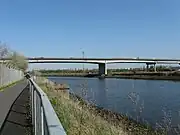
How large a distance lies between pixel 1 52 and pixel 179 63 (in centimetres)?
6916

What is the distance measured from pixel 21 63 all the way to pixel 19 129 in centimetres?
10376

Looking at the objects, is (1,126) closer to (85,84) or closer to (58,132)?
(85,84)

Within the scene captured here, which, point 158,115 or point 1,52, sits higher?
point 1,52

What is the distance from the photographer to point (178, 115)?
20.7 metres

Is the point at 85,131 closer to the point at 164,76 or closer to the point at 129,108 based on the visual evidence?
the point at 129,108

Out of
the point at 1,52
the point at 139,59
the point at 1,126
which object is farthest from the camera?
the point at 139,59

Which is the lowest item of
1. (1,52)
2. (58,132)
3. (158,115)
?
(158,115)

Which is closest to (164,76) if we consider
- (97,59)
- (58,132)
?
(97,59)

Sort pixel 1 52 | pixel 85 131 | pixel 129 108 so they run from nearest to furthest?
pixel 85 131, pixel 129 108, pixel 1 52

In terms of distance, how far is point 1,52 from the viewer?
82875mm

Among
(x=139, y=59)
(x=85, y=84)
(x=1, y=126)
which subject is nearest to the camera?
(x=85, y=84)

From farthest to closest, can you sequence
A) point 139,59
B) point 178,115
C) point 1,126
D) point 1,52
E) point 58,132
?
point 139,59 → point 1,52 → point 178,115 → point 1,126 → point 58,132

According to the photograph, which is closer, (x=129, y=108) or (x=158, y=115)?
(x=158, y=115)

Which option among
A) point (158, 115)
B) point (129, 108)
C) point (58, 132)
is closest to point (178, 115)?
point (158, 115)
